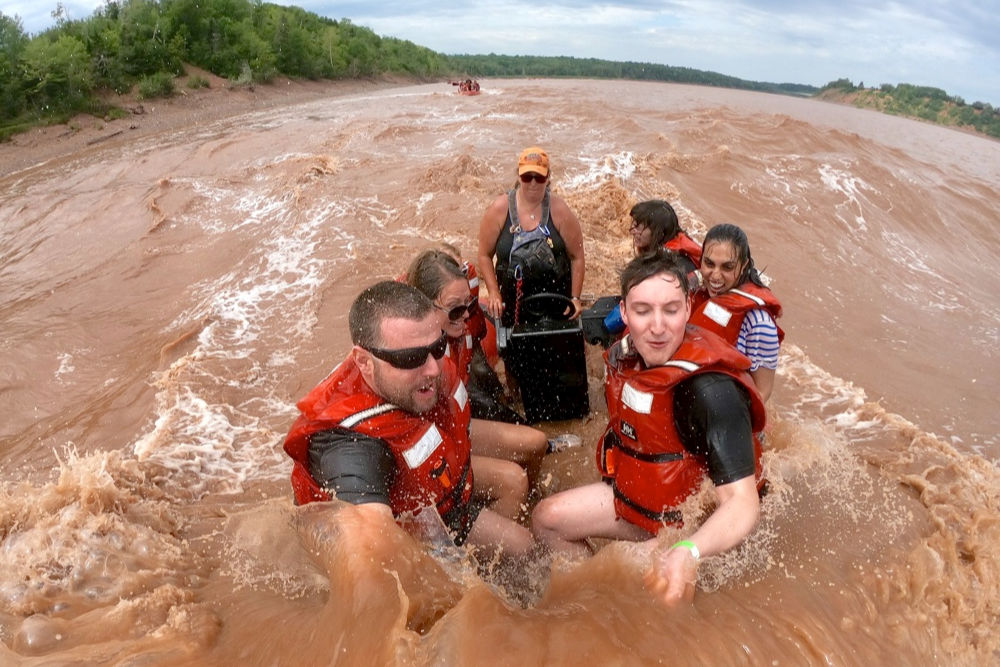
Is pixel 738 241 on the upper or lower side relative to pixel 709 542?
upper

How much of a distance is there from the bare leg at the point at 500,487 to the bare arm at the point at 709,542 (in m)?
1.16

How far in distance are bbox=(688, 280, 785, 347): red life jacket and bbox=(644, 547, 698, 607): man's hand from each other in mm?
1464

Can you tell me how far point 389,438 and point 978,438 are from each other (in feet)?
14.8

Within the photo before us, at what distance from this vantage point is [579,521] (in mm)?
2883

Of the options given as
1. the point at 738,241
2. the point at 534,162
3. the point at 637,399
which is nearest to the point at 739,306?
the point at 738,241

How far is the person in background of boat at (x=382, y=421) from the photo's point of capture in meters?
2.27

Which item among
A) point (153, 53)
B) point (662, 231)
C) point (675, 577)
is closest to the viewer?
point (675, 577)

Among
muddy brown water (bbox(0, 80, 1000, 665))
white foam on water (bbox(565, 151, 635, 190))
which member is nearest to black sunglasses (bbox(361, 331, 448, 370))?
muddy brown water (bbox(0, 80, 1000, 665))

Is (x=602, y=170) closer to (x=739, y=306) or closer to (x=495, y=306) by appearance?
(x=495, y=306)

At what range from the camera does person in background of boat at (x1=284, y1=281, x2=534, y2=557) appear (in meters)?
2.27

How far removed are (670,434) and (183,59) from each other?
35.1 m

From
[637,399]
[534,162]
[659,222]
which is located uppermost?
[534,162]

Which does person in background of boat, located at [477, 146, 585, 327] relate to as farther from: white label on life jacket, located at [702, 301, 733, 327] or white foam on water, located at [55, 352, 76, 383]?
Answer: white foam on water, located at [55, 352, 76, 383]

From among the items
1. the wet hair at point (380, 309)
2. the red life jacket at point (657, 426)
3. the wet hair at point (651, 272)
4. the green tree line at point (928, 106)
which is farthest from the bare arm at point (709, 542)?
the green tree line at point (928, 106)
